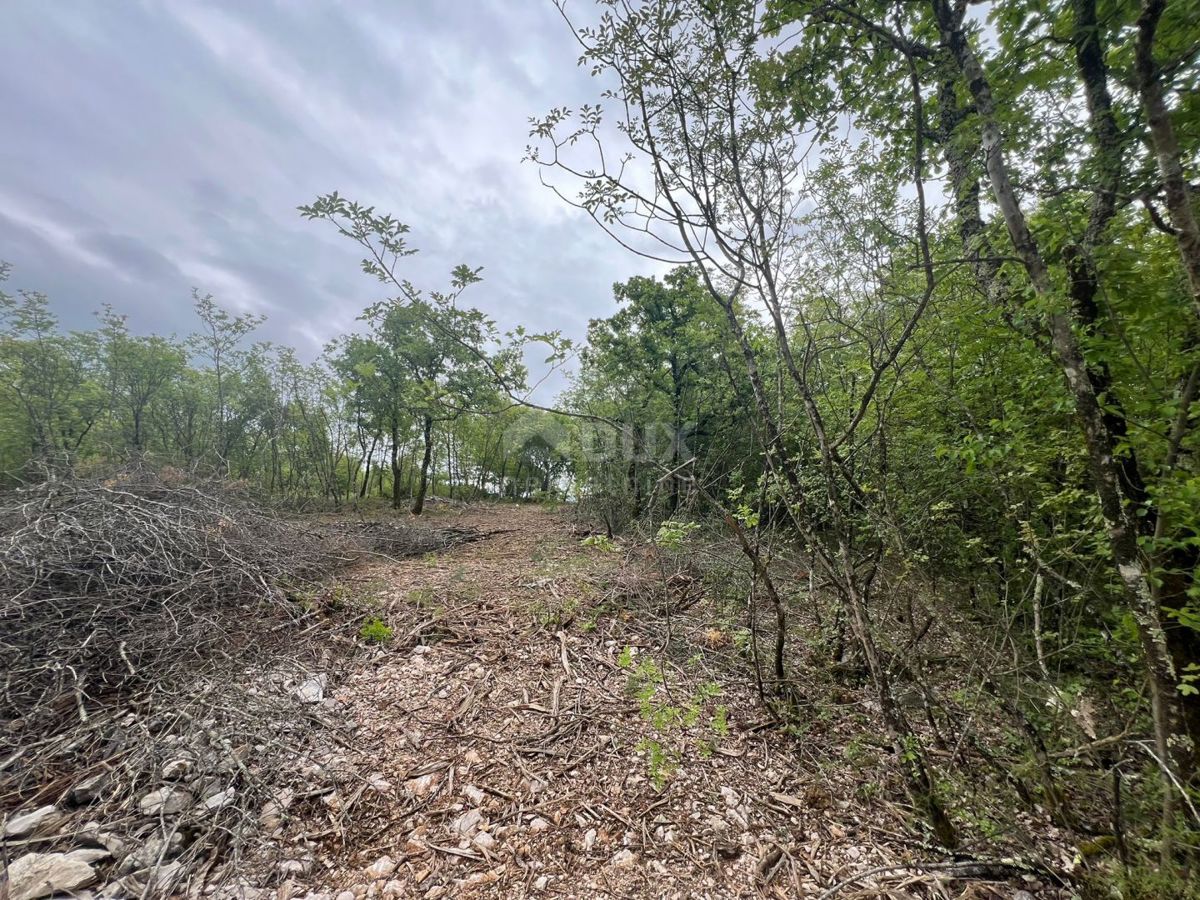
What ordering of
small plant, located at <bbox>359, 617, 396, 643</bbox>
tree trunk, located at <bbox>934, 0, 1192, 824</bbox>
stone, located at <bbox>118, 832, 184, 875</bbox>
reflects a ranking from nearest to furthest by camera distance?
tree trunk, located at <bbox>934, 0, 1192, 824</bbox> → stone, located at <bbox>118, 832, 184, 875</bbox> → small plant, located at <bbox>359, 617, 396, 643</bbox>

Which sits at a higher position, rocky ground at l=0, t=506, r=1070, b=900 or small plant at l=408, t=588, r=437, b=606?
small plant at l=408, t=588, r=437, b=606

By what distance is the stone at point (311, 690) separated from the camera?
9.66ft

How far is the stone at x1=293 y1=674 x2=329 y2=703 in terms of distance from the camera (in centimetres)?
295

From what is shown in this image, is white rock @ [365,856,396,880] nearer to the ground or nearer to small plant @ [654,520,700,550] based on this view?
the ground

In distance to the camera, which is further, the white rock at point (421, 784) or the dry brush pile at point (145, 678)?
the white rock at point (421, 784)

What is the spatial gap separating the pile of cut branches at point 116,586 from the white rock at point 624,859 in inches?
124

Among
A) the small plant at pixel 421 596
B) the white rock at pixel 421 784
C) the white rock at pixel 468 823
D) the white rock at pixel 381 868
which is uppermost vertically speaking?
the small plant at pixel 421 596

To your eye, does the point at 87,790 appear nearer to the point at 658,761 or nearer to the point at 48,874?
the point at 48,874

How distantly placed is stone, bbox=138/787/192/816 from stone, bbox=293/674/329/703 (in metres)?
0.78

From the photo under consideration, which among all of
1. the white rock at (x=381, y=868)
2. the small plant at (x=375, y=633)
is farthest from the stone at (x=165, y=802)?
the small plant at (x=375, y=633)

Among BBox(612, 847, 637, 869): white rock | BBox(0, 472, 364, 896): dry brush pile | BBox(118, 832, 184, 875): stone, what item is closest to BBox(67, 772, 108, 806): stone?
BBox(0, 472, 364, 896): dry brush pile

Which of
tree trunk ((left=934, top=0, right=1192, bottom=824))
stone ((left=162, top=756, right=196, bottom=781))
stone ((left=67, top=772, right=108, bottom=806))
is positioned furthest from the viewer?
stone ((left=162, top=756, right=196, bottom=781))

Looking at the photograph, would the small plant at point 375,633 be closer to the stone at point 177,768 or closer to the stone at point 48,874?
the stone at point 177,768

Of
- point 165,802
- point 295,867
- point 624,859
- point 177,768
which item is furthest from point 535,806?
point 177,768
